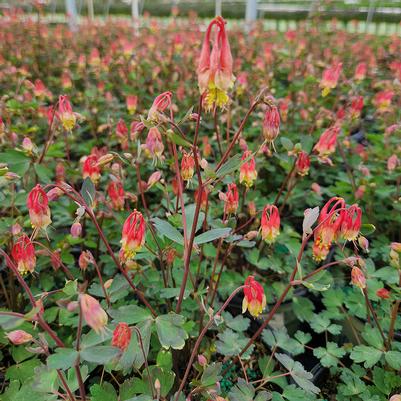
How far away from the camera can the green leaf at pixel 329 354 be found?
1.18 metres

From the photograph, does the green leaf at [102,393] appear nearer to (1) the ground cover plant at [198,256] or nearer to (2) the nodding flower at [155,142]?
(1) the ground cover plant at [198,256]

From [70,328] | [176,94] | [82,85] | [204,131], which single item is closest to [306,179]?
[204,131]

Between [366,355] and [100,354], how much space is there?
2.44 feet

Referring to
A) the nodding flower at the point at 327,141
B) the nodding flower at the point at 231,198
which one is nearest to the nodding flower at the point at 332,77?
the nodding flower at the point at 327,141

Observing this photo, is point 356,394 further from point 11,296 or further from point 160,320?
point 11,296

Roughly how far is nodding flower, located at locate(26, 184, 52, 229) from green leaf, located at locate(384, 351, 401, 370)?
0.87 metres

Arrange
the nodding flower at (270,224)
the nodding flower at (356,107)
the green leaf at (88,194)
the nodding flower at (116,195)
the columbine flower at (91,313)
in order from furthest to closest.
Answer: the nodding flower at (356,107), the nodding flower at (116,195), the nodding flower at (270,224), the green leaf at (88,194), the columbine flower at (91,313)

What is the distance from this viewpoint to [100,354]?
693mm

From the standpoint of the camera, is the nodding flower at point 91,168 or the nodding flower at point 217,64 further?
the nodding flower at point 91,168

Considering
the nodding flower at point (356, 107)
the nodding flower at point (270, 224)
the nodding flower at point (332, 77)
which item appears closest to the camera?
the nodding flower at point (270, 224)

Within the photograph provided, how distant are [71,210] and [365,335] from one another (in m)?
0.99

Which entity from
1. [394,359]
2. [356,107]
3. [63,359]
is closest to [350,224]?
[394,359]

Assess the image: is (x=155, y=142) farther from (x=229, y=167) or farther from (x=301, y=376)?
(x=301, y=376)

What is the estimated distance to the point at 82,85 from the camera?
310cm
